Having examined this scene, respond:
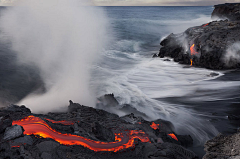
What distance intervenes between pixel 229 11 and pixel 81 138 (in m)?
29.2

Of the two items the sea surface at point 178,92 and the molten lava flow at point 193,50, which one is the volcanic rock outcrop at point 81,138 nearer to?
the sea surface at point 178,92

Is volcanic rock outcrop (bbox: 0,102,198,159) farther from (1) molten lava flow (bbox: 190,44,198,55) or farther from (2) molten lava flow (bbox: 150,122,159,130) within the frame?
(1) molten lava flow (bbox: 190,44,198,55)

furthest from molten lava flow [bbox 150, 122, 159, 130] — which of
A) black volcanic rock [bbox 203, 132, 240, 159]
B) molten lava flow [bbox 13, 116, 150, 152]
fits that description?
black volcanic rock [bbox 203, 132, 240, 159]

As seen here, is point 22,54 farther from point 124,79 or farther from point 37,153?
point 37,153

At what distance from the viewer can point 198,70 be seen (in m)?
14.0

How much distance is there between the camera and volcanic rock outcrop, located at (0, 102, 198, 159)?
163 inches

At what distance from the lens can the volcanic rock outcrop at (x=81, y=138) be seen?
13.6 ft

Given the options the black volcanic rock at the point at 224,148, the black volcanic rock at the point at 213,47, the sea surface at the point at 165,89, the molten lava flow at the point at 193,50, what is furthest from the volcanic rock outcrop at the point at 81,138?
the molten lava flow at the point at 193,50

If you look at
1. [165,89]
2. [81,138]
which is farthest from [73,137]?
[165,89]

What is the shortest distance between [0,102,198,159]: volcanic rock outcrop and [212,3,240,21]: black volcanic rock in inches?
924

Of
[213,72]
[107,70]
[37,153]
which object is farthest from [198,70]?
[37,153]

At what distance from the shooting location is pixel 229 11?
26.7 metres

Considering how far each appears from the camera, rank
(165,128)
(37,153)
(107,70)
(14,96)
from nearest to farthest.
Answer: (37,153)
(165,128)
(14,96)
(107,70)

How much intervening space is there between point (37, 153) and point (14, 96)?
7.21 metres
